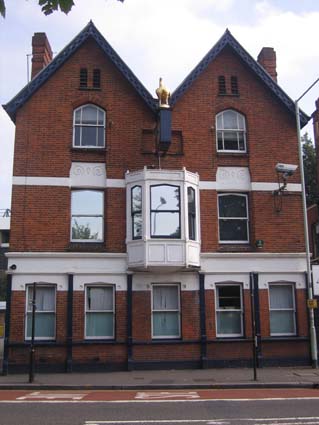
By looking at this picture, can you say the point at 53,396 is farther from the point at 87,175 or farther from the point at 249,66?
the point at 249,66

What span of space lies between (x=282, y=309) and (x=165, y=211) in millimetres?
5621

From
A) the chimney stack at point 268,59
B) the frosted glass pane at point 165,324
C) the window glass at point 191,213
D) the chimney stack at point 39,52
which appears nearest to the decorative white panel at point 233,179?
the window glass at point 191,213

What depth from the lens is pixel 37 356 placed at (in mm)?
18328

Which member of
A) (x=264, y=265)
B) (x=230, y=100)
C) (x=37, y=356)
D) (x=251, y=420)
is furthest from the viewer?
(x=230, y=100)

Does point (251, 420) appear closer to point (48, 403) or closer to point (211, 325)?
point (48, 403)

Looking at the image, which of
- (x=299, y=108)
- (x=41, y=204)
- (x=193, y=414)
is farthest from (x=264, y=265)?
(x=193, y=414)

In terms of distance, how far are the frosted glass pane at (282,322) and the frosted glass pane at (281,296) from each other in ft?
0.84

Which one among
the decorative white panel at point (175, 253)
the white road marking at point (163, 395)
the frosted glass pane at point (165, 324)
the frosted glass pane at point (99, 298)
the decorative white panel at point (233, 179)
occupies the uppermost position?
the decorative white panel at point (233, 179)

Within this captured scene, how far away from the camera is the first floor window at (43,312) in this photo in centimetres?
1875

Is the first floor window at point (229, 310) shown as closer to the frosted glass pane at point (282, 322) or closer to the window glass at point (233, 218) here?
the frosted glass pane at point (282, 322)

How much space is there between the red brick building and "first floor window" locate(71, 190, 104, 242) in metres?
0.04

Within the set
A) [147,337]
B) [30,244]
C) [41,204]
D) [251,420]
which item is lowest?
[251,420]

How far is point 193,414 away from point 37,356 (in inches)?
352

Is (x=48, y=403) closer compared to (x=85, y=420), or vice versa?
(x=85, y=420)
